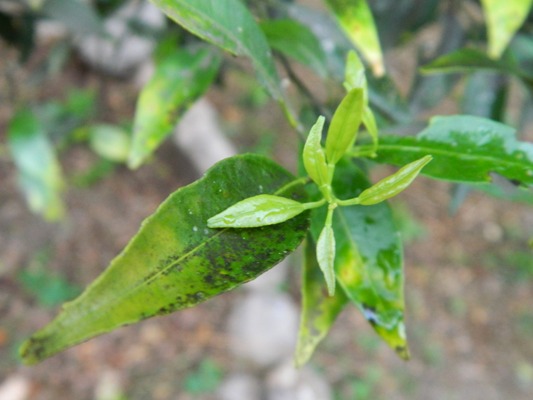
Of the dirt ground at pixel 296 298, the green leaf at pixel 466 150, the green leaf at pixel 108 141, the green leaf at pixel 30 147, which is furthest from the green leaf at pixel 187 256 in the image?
the dirt ground at pixel 296 298

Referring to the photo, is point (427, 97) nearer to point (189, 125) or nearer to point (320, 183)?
point (320, 183)

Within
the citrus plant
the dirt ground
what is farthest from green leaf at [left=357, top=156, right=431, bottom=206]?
the dirt ground

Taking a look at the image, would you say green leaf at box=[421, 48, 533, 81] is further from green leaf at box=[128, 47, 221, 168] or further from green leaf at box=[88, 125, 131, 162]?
green leaf at box=[88, 125, 131, 162]

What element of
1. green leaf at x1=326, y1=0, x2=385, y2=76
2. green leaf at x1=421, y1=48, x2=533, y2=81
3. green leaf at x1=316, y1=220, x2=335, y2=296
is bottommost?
green leaf at x1=421, y1=48, x2=533, y2=81

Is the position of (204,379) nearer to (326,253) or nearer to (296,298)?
(296,298)

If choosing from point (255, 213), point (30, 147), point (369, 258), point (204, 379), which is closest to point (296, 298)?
point (204, 379)

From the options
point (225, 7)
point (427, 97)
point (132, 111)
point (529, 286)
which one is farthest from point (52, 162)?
point (529, 286)
